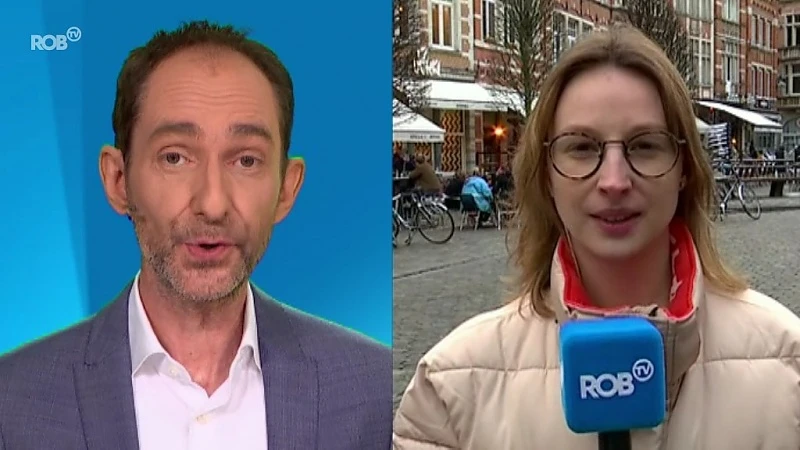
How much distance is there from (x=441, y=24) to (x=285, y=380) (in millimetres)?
725

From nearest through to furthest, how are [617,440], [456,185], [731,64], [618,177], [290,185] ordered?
[617,440] → [618,177] → [290,185] → [731,64] → [456,185]

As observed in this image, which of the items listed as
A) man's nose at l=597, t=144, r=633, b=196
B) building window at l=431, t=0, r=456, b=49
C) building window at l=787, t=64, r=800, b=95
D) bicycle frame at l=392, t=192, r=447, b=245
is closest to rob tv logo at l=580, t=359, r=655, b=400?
man's nose at l=597, t=144, r=633, b=196

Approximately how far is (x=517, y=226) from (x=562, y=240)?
80 mm

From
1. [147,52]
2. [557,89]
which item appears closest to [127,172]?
[147,52]

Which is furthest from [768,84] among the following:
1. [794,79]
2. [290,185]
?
[290,185]

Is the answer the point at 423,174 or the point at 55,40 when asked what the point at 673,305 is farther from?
the point at 423,174

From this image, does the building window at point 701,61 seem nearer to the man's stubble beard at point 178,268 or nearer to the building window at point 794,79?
the building window at point 794,79

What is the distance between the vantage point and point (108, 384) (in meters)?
1.02

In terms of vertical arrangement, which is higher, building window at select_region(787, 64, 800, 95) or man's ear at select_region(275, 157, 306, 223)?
building window at select_region(787, 64, 800, 95)

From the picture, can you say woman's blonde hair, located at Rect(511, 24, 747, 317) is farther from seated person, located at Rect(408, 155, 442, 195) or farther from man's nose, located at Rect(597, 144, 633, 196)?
seated person, located at Rect(408, 155, 442, 195)

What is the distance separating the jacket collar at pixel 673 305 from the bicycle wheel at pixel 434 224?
6.80ft

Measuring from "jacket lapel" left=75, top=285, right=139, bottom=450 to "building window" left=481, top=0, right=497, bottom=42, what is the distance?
2.53 ft

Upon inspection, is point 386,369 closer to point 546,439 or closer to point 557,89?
point 546,439

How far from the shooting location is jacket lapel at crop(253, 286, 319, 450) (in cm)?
105
